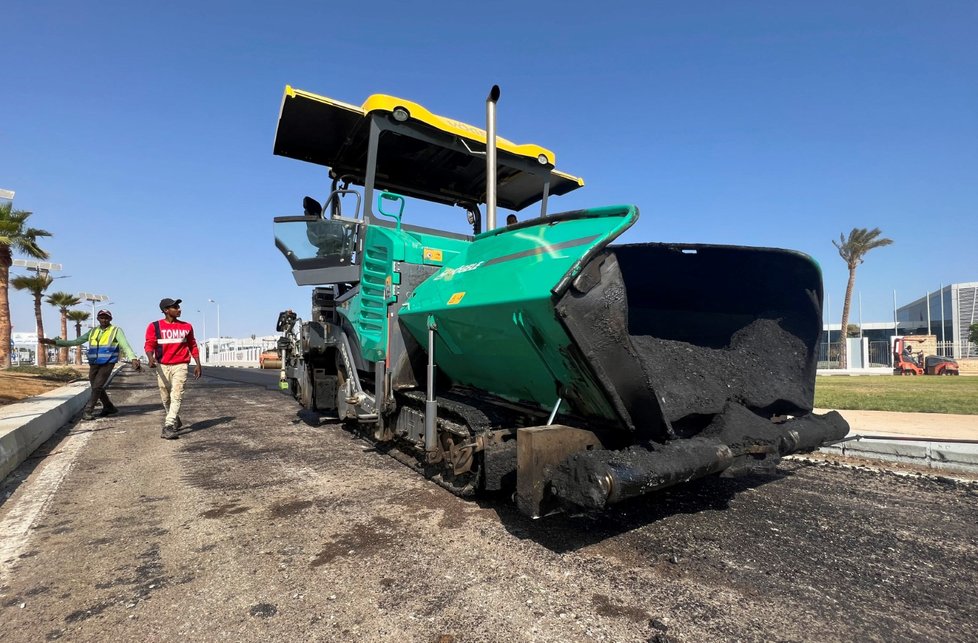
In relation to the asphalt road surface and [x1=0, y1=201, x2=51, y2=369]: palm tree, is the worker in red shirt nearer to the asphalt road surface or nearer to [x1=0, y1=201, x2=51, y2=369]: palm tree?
the asphalt road surface

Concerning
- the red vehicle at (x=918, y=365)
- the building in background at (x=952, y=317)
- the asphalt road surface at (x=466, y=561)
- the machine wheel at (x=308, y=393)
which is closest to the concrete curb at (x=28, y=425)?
the asphalt road surface at (x=466, y=561)

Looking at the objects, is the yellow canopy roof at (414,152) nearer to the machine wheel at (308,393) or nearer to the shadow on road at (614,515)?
the machine wheel at (308,393)

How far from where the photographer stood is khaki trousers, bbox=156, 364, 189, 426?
20.6 feet

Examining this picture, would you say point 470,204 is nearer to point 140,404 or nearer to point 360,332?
point 360,332

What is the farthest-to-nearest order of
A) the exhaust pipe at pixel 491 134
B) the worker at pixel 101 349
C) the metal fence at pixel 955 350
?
1. the metal fence at pixel 955 350
2. the worker at pixel 101 349
3. the exhaust pipe at pixel 491 134

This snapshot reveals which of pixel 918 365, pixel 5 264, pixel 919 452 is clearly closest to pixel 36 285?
pixel 5 264

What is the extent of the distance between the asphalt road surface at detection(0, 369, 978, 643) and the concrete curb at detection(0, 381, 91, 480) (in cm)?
46

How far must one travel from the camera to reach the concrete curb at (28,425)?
14.8 ft

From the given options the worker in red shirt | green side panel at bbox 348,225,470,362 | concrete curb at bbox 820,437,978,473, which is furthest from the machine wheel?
concrete curb at bbox 820,437,978,473

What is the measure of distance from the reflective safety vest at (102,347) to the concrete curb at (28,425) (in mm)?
823

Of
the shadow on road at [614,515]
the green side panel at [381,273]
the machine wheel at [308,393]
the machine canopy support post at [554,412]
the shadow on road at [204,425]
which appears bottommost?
the shadow on road at [204,425]

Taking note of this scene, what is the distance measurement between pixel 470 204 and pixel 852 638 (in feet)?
17.5

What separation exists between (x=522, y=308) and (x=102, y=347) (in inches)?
303

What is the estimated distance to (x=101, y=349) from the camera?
745 cm
